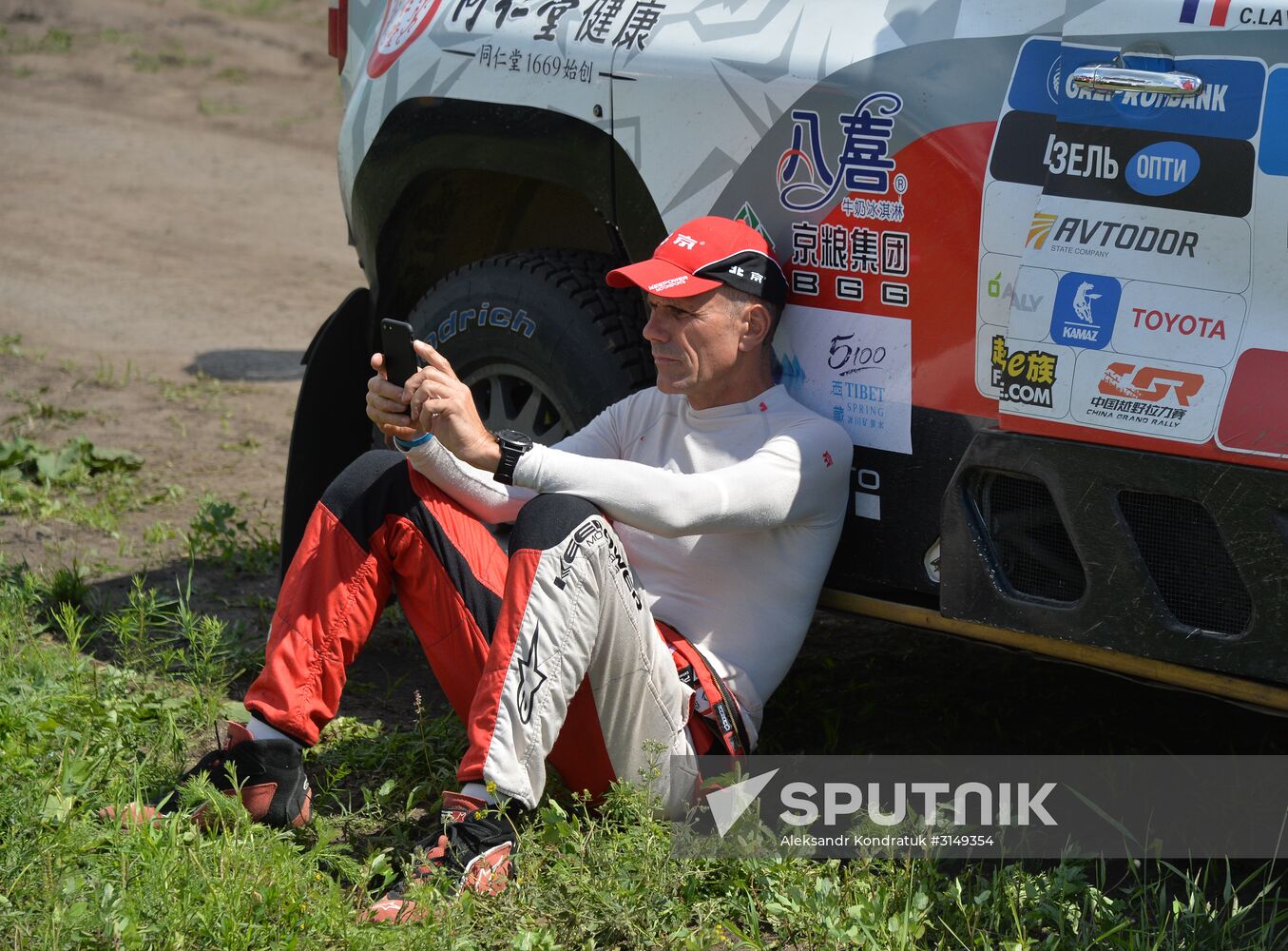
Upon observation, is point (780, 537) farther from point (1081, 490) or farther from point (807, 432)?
point (1081, 490)

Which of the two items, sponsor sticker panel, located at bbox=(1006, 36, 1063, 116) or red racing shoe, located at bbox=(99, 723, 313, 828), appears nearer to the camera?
sponsor sticker panel, located at bbox=(1006, 36, 1063, 116)

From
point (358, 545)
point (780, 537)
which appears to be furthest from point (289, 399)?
point (780, 537)

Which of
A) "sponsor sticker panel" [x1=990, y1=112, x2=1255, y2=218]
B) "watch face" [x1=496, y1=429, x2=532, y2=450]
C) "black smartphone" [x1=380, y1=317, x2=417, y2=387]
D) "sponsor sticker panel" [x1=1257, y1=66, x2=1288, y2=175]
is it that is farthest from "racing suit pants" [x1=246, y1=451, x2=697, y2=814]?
"sponsor sticker panel" [x1=1257, y1=66, x2=1288, y2=175]

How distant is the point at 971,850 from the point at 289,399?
4.27m

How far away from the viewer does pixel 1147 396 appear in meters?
2.45

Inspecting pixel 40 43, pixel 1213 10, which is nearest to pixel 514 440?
pixel 1213 10

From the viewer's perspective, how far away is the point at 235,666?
3.85 m

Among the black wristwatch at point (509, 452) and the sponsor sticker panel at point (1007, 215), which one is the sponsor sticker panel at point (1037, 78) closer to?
the sponsor sticker panel at point (1007, 215)

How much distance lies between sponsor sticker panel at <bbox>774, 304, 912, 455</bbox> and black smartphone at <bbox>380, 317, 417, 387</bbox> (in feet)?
2.45

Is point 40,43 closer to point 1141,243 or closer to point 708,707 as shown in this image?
point 708,707

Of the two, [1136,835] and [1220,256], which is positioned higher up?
[1220,256]

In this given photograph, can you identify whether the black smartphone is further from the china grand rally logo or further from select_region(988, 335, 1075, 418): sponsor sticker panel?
select_region(988, 335, 1075, 418): sponsor sticker panel

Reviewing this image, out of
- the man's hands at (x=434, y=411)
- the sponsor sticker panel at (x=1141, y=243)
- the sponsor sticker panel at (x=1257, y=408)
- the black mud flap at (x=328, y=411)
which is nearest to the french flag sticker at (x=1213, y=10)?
the sponsor sticker panel at (x=1141, y=243)

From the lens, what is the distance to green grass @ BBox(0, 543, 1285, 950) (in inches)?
99.5
